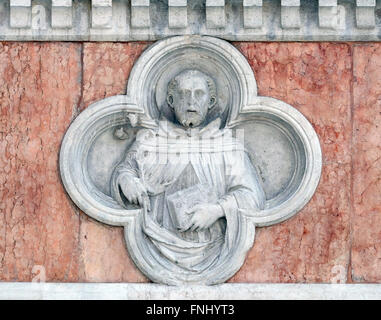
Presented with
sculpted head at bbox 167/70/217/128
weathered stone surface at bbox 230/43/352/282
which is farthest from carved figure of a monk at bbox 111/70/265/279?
weathered stone surface at bbox 230/43/352/282

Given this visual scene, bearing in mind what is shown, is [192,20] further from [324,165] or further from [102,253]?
[102,253]

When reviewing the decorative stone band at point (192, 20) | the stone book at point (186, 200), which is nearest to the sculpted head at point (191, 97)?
the decorative stone band at point (192, 20)

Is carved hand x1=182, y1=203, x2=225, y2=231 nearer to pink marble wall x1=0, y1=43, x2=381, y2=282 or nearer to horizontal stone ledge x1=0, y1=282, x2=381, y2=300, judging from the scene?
pink marble wall x1=0, y1=43, x2=381, y2=282

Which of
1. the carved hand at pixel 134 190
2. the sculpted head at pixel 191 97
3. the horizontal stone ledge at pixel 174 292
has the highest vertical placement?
the sculpted head at pixel 191 97

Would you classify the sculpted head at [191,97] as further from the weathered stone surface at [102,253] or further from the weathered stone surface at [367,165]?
the weathered stone surface at [367,165]

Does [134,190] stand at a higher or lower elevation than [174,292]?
higher

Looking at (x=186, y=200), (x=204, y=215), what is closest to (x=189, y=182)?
(x=186, y=200)

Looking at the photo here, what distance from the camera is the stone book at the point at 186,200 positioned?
70.4 feet

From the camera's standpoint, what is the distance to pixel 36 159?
21578 mm

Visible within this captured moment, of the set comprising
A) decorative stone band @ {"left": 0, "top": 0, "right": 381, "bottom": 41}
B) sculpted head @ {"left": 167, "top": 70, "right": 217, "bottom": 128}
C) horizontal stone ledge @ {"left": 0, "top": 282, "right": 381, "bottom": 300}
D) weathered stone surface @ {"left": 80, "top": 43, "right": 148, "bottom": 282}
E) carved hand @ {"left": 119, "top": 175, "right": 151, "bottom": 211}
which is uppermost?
decorative stone band @ {"left": 0, "top": 0, "right": 381, "bottom": 41}

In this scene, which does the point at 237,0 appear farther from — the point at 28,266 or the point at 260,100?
the point at 28,266

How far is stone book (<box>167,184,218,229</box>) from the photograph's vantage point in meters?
21.5

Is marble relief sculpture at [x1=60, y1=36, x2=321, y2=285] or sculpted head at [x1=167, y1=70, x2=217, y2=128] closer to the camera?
marble relief sculpture at [x1=60, y1=36, x2=321, y2=285]

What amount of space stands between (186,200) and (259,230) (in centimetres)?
74
